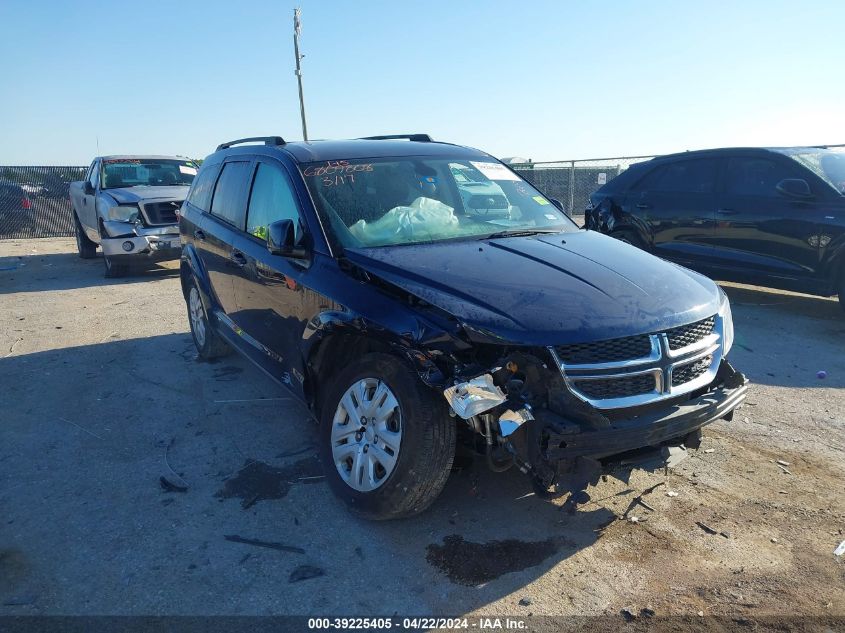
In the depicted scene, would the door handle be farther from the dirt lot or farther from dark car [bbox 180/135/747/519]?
the dirt lot

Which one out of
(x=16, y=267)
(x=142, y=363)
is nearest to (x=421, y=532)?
(x=142, y=363)

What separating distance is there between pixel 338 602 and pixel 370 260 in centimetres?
167

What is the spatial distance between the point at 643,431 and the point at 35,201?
19.4 m

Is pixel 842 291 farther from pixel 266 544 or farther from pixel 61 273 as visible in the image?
pixel 61 273

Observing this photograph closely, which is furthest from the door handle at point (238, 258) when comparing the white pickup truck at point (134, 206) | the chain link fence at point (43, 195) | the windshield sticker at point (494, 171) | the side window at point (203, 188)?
the chain link fence at point (43, 195)

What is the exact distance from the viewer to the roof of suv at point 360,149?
432 centimetres

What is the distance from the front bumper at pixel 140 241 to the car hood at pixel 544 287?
26.7 feet

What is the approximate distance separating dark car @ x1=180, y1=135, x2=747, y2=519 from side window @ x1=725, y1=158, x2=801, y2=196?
449 centimetres

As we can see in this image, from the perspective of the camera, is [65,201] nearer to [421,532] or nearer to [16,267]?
[16,267]

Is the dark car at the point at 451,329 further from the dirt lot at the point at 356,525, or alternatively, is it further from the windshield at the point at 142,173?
the windshield at the point at 142,173

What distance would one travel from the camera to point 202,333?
20.5 ft

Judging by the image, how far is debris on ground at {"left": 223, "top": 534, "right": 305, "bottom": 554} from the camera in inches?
125

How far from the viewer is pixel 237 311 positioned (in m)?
4.93

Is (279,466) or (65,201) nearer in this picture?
(279,466)
